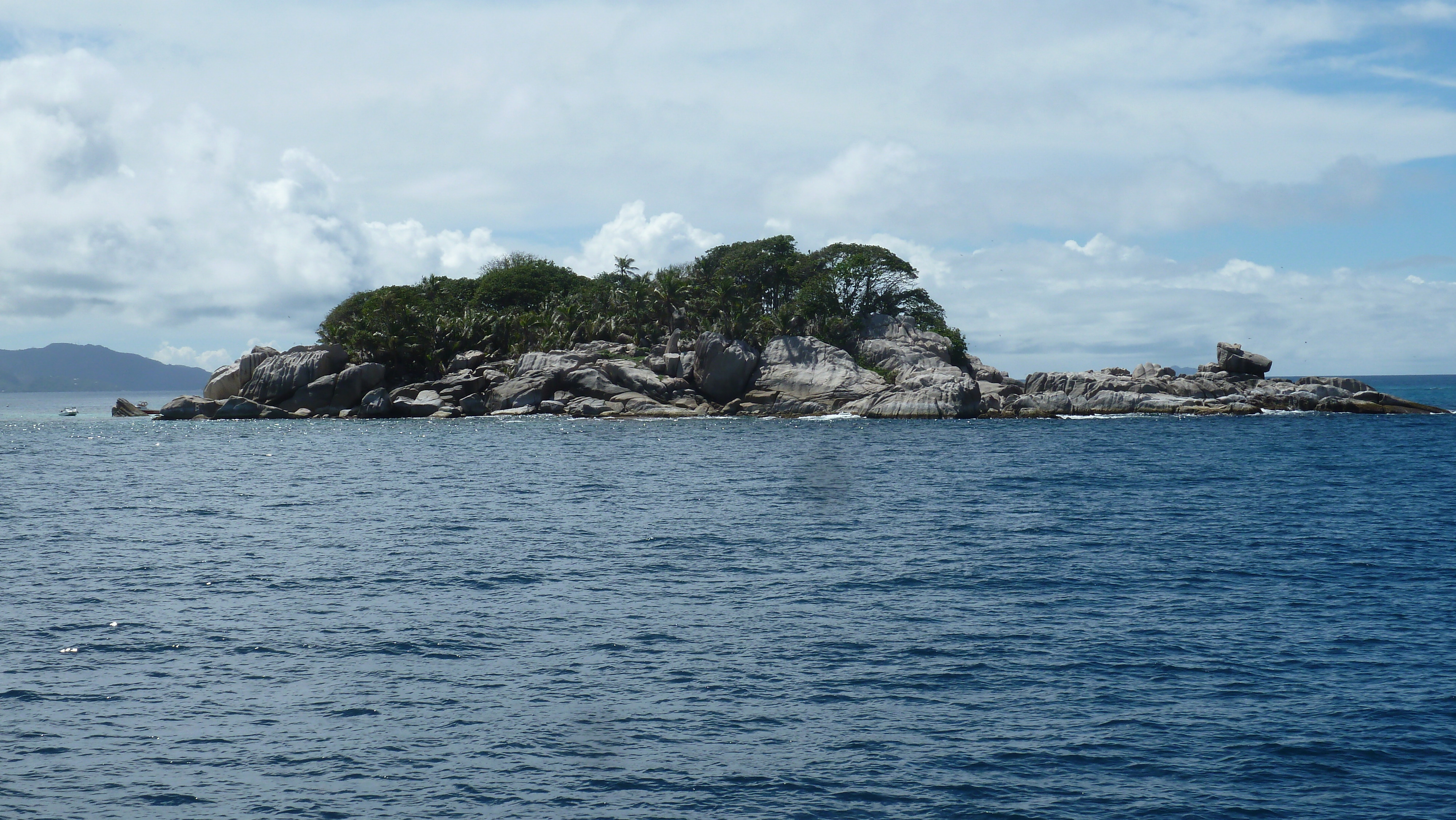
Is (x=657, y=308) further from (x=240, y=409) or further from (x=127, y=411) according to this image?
(x=127, y=411)

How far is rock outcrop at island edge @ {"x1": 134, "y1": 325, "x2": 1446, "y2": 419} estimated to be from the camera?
332 ft

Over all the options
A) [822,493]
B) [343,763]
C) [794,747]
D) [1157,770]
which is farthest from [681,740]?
[822,493]

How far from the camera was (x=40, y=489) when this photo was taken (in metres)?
47.3

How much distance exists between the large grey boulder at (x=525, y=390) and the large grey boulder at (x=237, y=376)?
1051 inches

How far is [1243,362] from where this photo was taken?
11600 centimetres

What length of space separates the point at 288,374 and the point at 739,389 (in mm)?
47958

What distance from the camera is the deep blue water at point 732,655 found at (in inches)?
516

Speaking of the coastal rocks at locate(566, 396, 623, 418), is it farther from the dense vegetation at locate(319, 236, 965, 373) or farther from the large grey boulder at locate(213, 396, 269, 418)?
the large grey boulder at locate(213, 396, 269, 418)

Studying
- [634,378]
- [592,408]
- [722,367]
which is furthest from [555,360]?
[722,367]

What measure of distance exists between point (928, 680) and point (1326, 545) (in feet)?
65.8

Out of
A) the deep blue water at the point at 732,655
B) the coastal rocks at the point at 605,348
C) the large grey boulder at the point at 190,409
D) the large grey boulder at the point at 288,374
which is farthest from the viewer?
the coastal rocks at the point at 605,348

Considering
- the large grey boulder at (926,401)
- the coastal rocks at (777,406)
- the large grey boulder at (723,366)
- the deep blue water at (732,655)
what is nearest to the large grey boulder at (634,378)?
the large grey boulder at (723,366)

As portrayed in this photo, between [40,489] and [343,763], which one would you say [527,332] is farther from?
[343,763]

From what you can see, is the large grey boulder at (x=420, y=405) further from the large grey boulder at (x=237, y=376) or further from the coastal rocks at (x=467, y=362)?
the large grey boulder at (x=237, y=376)
